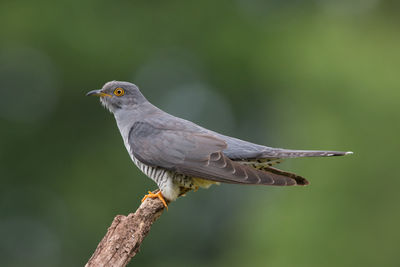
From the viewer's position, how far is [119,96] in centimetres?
593

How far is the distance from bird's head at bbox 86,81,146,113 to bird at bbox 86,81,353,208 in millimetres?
172

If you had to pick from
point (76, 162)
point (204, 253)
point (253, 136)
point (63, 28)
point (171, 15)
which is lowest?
point (204, 253)

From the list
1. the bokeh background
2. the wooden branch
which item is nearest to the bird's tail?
the wooden branch

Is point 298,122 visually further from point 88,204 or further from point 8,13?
A: point 8,13

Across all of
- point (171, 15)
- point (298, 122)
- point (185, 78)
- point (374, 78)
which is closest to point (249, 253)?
point (298, 122)

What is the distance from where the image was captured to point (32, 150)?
14.8 metres

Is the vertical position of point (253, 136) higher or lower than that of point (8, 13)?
lower

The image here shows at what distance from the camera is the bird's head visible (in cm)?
592

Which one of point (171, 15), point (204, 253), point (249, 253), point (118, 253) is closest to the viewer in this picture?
point (118, 253)

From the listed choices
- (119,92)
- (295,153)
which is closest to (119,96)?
(119,92)

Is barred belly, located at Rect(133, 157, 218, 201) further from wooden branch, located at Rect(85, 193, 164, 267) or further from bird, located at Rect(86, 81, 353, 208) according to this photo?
wooden branch, located at Rect(85, 193, 164, 267)

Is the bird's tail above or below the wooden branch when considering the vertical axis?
above

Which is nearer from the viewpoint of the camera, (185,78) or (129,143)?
(129,143)

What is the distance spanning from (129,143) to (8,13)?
10631 millimetres
